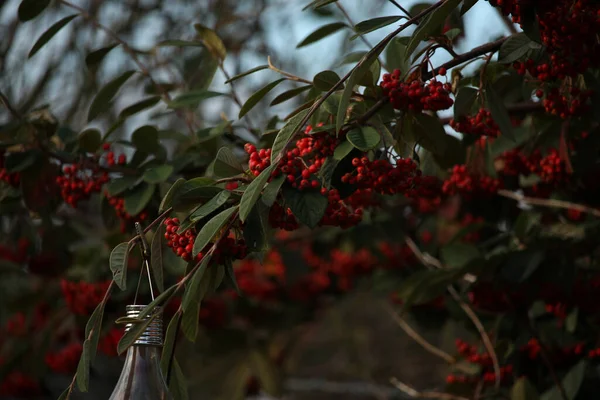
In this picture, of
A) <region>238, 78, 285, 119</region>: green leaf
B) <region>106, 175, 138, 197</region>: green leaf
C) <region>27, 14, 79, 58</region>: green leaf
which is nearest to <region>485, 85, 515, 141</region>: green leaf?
<region>238, 78, 285, 119</region>: green leaf

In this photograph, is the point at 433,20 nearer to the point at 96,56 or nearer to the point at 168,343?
the point at 168,343

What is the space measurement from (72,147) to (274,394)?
147cm

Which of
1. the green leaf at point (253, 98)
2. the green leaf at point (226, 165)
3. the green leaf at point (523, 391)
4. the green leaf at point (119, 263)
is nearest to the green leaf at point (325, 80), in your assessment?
the green leaf at point (253, 98)

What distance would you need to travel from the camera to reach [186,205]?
116 centimetres

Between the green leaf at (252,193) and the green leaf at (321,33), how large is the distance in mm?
636

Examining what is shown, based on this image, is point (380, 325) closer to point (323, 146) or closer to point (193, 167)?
point (193, 167)

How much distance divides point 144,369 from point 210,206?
0.24 metres

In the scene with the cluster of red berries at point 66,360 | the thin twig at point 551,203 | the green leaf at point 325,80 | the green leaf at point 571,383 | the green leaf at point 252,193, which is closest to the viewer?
the green leaf at point 252,193

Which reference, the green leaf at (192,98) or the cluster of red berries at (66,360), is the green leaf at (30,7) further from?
the cluster of red berries at (66,360)

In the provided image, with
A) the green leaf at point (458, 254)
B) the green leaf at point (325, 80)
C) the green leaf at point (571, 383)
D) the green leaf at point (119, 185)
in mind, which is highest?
the green leaf at point (119, 185)

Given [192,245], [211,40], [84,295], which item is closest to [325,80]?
[192,245]

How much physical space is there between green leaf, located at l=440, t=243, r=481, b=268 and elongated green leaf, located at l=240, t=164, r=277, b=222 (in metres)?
0.83

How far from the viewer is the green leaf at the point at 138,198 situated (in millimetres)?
1545

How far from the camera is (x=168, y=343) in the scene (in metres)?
1.11
